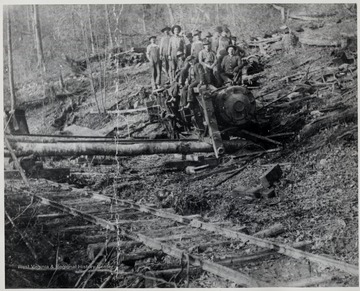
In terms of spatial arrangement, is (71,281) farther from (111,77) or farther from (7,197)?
(111,77)

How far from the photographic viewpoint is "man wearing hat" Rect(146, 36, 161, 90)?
657 centimetres

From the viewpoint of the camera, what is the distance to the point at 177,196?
20.0 feet

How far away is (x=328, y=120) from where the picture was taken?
20.9 feet

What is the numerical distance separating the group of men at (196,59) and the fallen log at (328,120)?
1.27 metres

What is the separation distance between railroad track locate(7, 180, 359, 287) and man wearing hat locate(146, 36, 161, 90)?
1.92 meters

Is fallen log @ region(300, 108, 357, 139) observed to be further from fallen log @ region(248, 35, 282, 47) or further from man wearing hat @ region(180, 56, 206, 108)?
man wearing hat @ region(180, 56, 206, 108)

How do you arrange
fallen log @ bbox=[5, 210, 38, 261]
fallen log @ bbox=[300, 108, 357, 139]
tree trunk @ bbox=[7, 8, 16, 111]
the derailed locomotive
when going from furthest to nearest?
the derailed locomotive < fallen log @ bbox=[300, 108, 357, 139] < tree trunk @ bbox=[7, 8, 16, 111] < fallen log @ bbox=[5, 210, 38, 261]

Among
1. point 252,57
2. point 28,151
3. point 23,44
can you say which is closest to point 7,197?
point 28,151

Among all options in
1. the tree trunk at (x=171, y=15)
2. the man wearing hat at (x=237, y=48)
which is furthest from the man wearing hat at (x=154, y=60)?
the man wearing hat at (x=237, y=48)

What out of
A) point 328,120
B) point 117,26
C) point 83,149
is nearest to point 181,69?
point 117,26

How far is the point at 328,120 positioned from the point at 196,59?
2141 millimetres

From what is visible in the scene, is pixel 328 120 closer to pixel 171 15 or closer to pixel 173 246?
pixel 171 15

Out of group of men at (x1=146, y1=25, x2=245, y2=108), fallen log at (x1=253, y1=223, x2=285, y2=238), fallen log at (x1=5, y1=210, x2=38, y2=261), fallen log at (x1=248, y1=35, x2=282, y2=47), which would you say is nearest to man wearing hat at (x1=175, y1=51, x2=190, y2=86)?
group of men at (x1=146, y1=25, x2=245, y2=108)

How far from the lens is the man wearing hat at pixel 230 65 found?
21.5ft
